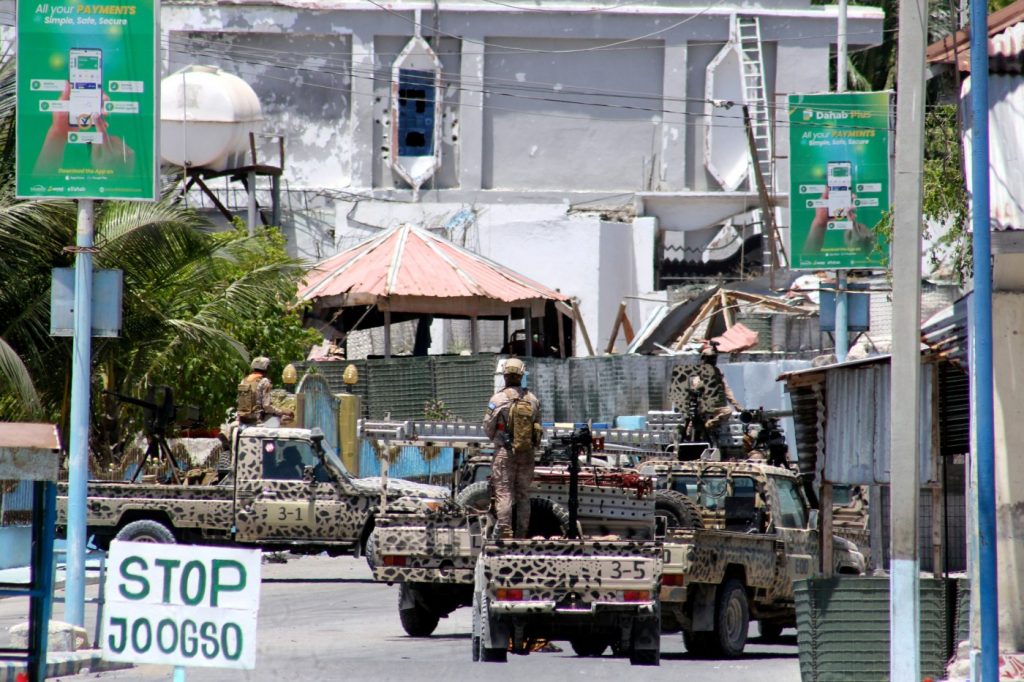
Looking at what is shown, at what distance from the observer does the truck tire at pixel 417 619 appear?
598 inches

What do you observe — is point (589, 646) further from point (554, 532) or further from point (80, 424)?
point (80, 424)

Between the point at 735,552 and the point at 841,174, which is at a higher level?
the point at 841,174

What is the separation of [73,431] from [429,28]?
2979 centimetres

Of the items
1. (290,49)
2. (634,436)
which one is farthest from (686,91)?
(634,436)

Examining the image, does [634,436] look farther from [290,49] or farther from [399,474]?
[290,49]

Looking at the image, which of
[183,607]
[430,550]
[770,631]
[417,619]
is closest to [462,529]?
[430,550]

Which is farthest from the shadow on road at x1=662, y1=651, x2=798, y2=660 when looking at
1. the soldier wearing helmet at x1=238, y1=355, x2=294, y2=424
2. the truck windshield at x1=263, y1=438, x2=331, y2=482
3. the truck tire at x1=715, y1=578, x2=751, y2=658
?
the soldier wearing helmet at x1=238, y1=355, x2=294, y2=424

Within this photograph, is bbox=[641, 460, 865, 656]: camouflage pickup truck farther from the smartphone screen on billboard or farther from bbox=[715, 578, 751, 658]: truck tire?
the smartphone screen on billboard

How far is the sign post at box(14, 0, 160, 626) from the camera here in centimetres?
1311

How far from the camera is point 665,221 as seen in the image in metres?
41.6

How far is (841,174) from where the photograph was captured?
66.9 feet

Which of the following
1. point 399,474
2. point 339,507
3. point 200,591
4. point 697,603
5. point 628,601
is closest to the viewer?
point 200,591

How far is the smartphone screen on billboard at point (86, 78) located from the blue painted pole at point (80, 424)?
79 cm

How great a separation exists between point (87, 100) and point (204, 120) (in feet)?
77.3
